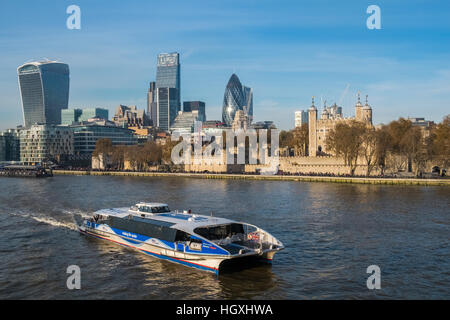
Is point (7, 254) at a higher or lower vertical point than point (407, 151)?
lower

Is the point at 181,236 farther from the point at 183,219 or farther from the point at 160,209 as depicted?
the point at 160,209

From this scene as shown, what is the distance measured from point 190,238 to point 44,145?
516 feet

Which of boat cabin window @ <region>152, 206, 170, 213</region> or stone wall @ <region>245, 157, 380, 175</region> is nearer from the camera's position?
boat cabin window @ <region>152, 206, 170, 213</region>

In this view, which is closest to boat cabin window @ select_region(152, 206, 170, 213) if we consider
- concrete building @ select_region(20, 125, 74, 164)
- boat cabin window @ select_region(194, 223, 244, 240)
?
boat cabin window @ select_region(194, 223, 244, 240)

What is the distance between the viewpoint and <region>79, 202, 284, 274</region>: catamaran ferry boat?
2266 centimetres

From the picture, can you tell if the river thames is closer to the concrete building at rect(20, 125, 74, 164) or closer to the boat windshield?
the boat windshield

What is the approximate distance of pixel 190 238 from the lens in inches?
944

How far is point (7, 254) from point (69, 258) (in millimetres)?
3981

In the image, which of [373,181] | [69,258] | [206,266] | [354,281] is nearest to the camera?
[354,281]

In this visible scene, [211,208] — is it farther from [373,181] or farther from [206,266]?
[373,181]

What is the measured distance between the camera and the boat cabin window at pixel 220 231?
80.5 ft

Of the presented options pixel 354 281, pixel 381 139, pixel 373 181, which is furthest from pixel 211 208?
pixel 381 139
